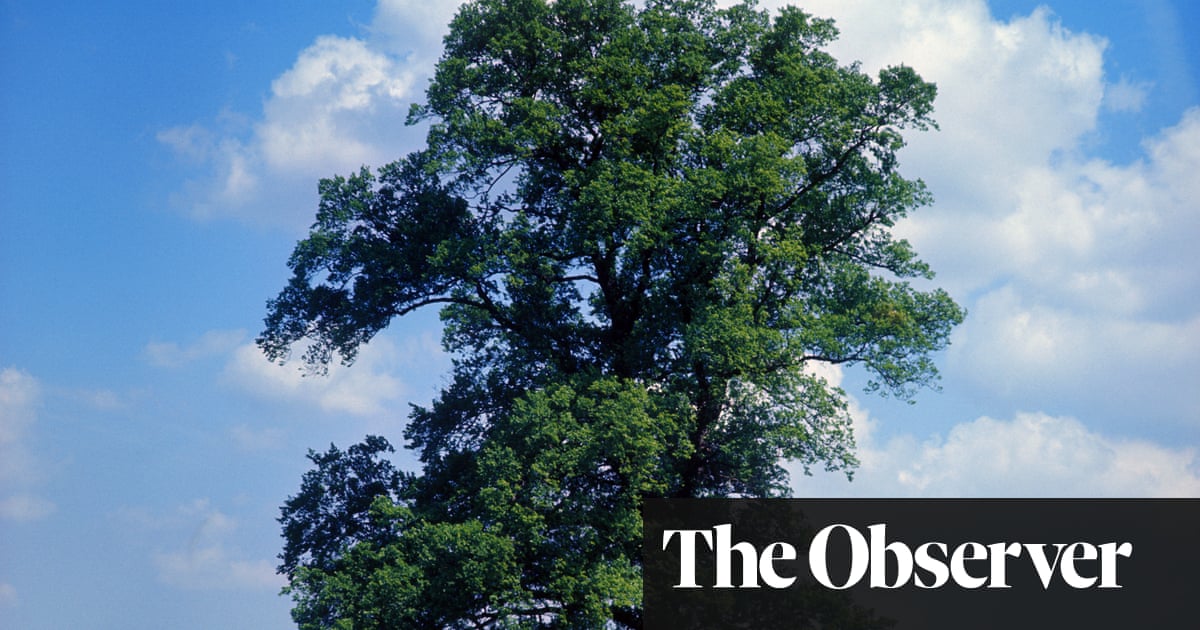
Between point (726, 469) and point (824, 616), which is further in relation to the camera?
point (726, 469)

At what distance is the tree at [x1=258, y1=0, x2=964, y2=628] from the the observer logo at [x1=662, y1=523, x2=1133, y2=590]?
3.90 ft

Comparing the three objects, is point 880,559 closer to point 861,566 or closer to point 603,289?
point 861,566

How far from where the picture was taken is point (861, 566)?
24469 millimetres

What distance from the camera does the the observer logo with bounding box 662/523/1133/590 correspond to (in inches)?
960

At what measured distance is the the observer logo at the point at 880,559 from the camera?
2438 centimetres

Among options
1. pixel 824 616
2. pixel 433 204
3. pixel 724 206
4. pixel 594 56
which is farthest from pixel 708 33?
pixel 824 616

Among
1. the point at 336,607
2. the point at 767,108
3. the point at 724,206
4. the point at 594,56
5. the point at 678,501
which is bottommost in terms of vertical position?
the point at 336,607

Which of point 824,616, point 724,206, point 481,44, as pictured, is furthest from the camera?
point 481,44

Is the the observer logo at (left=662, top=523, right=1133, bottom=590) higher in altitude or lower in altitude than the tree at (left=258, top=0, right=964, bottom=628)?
lower

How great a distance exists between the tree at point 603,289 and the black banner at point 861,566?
74 cm

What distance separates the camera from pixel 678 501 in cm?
2519

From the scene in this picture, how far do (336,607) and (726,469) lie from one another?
25.9 ft

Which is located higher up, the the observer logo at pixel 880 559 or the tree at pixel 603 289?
the tree at pixel 603 289

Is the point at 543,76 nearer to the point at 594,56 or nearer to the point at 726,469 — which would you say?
the point at 594,56
